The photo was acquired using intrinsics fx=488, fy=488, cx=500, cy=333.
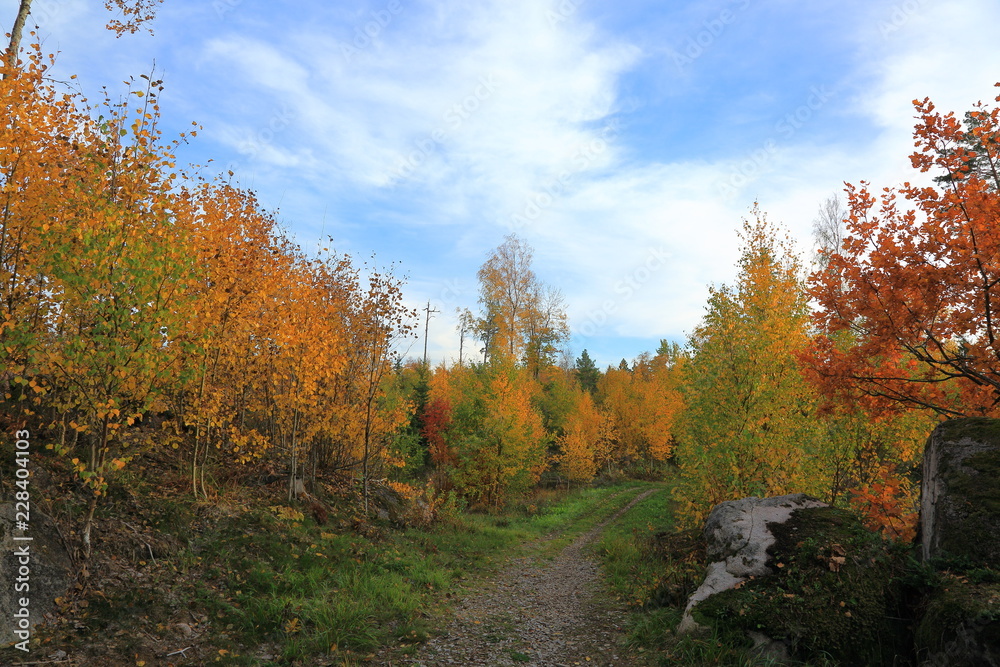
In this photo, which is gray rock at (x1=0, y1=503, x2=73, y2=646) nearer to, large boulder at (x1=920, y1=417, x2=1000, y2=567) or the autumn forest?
the autumn forest

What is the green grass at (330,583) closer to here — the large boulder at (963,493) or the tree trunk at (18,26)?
the large boulder at (963,493)

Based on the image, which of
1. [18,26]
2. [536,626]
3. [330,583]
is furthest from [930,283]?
[18,26]

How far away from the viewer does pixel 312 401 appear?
1134 centimetres

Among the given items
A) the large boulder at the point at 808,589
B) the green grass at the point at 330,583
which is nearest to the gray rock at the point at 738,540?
the large boulder at the point at 808,589

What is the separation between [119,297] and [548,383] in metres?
33.4

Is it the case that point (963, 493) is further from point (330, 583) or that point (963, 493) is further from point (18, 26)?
point (18, 26)

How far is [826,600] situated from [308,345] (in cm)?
997

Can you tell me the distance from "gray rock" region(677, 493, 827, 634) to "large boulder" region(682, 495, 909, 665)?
0.01 m

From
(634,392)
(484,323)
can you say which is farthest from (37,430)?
(634,392)

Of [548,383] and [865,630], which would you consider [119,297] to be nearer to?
[865,630]

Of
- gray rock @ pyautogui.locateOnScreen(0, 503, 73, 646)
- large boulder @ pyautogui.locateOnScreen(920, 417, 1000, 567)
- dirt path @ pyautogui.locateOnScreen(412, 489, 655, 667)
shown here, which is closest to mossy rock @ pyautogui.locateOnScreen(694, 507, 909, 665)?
large boulder @ pyautogui.locateOnScreen(920, 417, 1000, 567)

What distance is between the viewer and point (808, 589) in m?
5.39

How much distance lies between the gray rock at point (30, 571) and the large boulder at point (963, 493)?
Result: 9472 millimetres

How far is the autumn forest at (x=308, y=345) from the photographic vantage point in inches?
232
